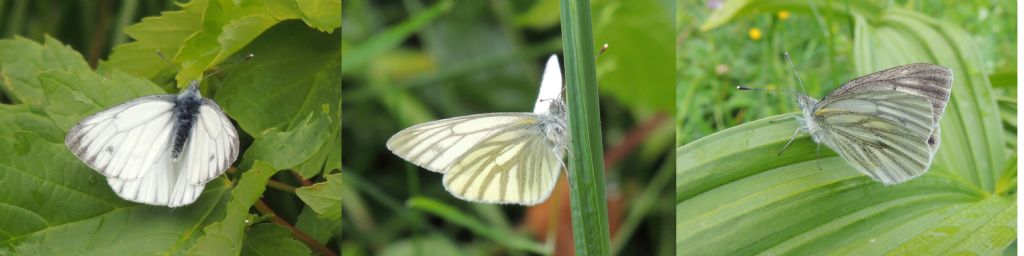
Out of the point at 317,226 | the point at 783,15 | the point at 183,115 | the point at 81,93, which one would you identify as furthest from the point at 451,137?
the point at 783,15

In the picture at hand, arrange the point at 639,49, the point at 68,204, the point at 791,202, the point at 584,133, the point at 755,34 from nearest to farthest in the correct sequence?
the point at 584,133 → the point at 68,204 → the point at 791,202 → the point at 755,34 → the point at 639,49

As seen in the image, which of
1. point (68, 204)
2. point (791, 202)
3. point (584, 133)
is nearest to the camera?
point (584, 133)

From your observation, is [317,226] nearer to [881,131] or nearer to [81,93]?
[81,93]

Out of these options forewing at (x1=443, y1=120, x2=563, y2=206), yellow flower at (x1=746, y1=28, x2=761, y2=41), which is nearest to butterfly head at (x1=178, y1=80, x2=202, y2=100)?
forewing at (x1=443, y1=120, x2=563, y2=206)

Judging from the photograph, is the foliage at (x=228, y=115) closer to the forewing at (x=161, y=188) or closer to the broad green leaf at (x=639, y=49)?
the forewing at (x=161, y=188)

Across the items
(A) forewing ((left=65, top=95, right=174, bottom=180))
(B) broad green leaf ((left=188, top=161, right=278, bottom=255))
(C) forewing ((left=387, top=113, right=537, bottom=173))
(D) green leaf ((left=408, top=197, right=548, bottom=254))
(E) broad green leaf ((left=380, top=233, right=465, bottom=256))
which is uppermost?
(A) forewing ((left=65, top=95, right=174, bottom=180))

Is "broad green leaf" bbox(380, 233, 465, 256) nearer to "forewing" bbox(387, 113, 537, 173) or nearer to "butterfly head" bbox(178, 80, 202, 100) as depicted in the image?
"forewing" bbox(387, 113, 537, 173)

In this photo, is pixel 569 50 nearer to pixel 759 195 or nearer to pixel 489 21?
pixel 759 195
